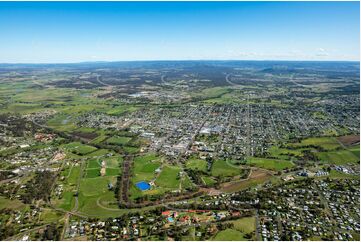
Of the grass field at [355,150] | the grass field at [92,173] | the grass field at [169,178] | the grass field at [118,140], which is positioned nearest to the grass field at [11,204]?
the grass field at [92,173]

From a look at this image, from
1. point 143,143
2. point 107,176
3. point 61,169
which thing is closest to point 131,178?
point 107,176

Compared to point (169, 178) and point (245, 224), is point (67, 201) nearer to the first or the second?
point (169, 178)

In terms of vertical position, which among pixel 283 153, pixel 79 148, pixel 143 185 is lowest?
pixel 143 185

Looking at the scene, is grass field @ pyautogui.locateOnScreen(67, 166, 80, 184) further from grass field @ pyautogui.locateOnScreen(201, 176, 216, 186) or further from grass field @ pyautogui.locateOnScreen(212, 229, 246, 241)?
grass field @ pyautogui.locateOnScreen(212, 229, 246, 241)

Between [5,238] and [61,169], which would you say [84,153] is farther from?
[5,238]

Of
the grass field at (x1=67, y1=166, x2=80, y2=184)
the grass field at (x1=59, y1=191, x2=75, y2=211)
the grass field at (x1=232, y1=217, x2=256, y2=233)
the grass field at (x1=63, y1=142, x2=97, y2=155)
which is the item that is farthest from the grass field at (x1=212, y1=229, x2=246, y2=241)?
the grass field at (x1=63, y1=142, x2=97, y2=155)

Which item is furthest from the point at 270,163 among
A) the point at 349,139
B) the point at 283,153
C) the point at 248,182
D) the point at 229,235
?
the point at 349,139
